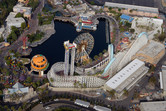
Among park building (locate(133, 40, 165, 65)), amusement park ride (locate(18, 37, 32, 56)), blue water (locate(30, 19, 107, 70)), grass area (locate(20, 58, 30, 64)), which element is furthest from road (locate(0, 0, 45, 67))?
park building (locate(133, 40, 165, 65))

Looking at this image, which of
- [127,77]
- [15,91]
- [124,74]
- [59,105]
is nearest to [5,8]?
[15,91]

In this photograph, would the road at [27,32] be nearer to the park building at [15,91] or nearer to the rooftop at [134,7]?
the park building at [15,91]

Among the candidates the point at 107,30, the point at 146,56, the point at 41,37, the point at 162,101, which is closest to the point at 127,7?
the point at 107,30

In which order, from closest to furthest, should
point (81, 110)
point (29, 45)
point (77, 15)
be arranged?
1. point (81, 110)
2. point (29, 45)
3. point (77, 15)

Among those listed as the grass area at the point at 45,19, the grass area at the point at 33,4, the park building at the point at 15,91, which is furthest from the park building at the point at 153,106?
the grass area at the point at 33,4

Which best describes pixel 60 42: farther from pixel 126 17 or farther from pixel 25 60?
pixel 126 17

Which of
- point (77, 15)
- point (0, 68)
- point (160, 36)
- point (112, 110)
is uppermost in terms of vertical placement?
point (77, 15)

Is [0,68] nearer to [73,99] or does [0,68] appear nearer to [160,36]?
[73,99]

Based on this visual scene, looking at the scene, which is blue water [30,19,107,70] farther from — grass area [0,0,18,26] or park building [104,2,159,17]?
grass area [0,0,18,26]
